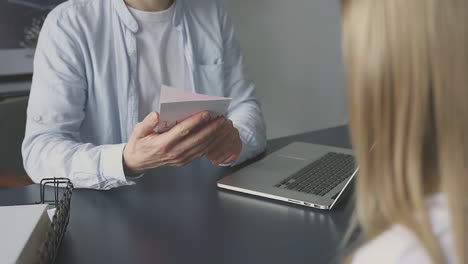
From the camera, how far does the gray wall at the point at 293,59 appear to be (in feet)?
8.82

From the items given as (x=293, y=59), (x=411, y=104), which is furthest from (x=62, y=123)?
(x=293, y=59)

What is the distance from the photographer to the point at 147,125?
1.14 m

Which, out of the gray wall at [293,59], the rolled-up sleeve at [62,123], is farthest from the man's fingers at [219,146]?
the gray wall at [293,59]

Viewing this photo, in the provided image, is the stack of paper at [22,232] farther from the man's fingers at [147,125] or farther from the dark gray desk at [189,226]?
the man's fingers at [147,125]

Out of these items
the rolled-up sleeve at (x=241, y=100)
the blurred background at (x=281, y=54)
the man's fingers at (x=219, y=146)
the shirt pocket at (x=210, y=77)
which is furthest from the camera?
the blurred background at (x=281, y=54)

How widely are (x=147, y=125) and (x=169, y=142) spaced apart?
0.07 m

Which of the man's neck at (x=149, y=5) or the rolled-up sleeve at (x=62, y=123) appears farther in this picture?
→ the man's neck at (x=149, y=5)

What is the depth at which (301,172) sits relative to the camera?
46.3 inches

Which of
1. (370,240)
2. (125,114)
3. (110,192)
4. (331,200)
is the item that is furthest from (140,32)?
(370,240)

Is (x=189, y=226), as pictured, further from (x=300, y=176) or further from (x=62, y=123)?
(x=62, y=123)

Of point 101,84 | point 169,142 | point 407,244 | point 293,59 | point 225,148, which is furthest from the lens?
point 293,59

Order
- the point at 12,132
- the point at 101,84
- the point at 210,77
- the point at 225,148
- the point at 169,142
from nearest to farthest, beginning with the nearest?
the point at 169,142 → the point at 225,148 → the point at 101,84 → the point at 210,77 → the point at 12,132

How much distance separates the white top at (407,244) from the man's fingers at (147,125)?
694 millimetres

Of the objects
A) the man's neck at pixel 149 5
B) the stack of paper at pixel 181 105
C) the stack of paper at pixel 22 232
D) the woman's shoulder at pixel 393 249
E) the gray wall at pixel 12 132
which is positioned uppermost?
the man's neck at pixel 149 5
